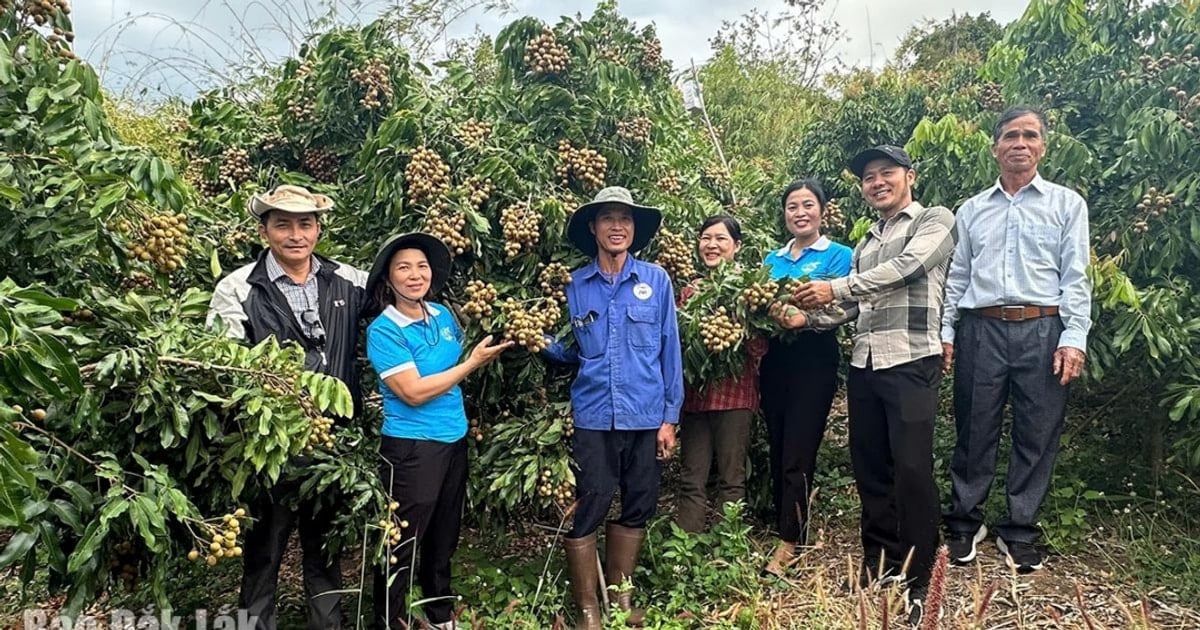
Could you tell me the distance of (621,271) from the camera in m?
3.14

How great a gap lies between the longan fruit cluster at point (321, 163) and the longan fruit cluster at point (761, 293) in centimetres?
235

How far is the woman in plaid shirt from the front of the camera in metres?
3.46

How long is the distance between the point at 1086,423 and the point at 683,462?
224cm

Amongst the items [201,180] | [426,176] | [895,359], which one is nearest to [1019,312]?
[895,359]

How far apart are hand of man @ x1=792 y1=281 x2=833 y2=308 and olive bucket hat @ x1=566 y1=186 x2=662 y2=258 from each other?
0.69 metres

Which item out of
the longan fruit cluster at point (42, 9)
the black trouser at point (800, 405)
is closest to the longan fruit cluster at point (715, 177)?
the black trouser at point (800, 405)

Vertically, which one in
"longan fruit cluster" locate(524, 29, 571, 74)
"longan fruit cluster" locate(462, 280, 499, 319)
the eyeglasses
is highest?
"longan fruit cluster" locate(524, 29, 571, 74)

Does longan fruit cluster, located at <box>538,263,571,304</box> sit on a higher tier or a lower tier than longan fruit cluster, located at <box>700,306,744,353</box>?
higher

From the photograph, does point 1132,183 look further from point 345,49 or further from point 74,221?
point 74,221

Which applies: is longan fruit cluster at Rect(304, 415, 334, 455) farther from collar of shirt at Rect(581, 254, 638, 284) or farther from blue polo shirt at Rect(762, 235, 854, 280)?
blue polo shirt at Rect(762, 235, 854, 280)

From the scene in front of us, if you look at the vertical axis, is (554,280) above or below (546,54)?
below

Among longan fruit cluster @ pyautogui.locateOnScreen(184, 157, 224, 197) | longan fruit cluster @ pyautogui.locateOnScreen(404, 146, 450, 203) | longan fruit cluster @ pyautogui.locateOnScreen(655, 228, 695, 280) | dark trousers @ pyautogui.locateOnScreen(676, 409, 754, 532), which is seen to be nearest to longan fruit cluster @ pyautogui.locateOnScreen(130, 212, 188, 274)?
longan fruit cluster @ pyautogui.locateOnScreen(404, 146, 450, 203)

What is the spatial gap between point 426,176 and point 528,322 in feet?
2.67

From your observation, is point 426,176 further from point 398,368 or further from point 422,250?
point 398,368
